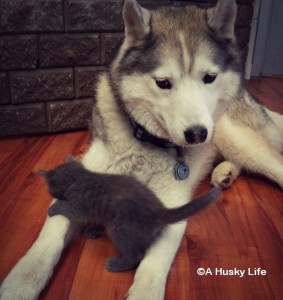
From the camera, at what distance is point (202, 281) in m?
1.27

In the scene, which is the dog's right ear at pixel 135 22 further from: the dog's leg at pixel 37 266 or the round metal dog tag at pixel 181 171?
the dog's leg at pixel 37 266

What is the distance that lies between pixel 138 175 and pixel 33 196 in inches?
25.2

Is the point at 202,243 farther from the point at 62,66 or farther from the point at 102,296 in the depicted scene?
the point at 62,66

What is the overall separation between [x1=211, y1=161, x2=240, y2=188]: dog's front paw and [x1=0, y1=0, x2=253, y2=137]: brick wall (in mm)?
995

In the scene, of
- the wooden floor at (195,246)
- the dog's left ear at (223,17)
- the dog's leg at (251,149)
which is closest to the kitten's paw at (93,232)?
the wooden floor at (195,246)

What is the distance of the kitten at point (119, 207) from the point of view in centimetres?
120

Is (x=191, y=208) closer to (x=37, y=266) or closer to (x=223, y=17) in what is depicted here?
(x=37, y=266)

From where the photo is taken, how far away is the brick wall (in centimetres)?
214

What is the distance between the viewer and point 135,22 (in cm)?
133

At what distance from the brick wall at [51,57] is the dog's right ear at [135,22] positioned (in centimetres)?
79

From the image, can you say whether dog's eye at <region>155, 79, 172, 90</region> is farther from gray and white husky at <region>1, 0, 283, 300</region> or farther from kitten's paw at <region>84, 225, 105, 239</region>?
kitten's paw at <region>84, 225, 105, 239</region>

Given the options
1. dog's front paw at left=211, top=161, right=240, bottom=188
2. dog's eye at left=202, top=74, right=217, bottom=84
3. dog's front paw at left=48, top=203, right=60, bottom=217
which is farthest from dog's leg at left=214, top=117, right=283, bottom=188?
dog's front paw at left=48, top=203, right=60, bottom=217

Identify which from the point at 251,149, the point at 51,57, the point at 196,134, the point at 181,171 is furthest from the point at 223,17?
the point at 51,57

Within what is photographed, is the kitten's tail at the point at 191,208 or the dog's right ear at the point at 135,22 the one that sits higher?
the dog's right ear at the point at 135,22
